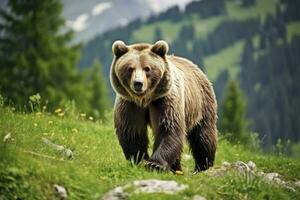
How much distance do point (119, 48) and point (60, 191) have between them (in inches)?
132

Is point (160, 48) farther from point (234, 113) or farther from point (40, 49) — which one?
point (234, 113)

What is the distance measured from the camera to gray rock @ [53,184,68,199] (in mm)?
6977


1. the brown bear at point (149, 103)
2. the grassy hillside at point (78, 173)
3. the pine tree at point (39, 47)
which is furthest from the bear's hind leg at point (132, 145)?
the pine tree at point (39, 47)

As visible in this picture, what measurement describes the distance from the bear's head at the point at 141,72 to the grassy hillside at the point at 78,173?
3.60 ft

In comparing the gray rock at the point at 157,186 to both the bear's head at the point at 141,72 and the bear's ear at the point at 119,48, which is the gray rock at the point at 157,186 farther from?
the bear's ear at the point at 119,48

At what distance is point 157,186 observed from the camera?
7340 millimetres

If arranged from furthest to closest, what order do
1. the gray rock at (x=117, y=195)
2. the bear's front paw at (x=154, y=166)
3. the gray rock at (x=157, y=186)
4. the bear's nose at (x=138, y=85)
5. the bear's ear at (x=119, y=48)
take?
the bear's ear at (x=119, y=48), the bear's nose at (x=138, y=85), the bear's front paw at (x=154, y=166), the gray rock at (x=157, y=186), the gray rock at (x=117, y=195)

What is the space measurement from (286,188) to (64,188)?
129 inches

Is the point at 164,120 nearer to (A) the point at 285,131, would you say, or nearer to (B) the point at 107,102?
(B) the point at 107,102

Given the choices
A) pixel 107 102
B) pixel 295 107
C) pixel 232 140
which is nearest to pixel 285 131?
pixel 295 107

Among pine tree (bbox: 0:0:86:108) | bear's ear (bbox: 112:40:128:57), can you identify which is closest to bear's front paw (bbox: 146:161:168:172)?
bear's ear (bbox: 112:40:128:57)

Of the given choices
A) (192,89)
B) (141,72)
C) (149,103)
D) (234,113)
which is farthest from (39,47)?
(141,72)

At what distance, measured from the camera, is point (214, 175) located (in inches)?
356

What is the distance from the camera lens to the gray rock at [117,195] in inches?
280
